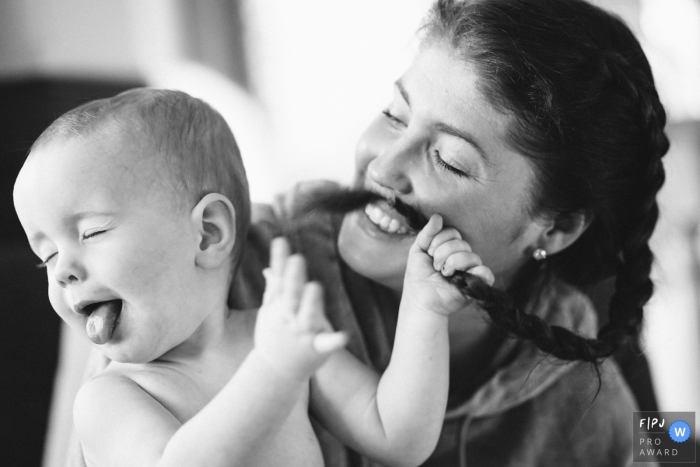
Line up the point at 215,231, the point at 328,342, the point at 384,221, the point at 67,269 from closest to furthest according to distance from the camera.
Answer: the point at 328,342, the point at 67,269, the point at 215,231, the point at 384,221

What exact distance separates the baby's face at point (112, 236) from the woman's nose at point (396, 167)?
27 cm

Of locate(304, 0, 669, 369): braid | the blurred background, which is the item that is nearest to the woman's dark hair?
locate(304, 0, 669, 369): braid

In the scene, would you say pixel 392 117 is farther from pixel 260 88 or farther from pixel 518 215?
pixel 260 88

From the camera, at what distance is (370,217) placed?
935 millimetres

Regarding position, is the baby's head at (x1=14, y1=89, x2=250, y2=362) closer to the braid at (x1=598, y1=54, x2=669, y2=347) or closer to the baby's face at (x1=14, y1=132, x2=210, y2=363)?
the baby's face at (x1=14, y1=132, x2=210, y2=363)

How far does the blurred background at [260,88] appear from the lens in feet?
3.50

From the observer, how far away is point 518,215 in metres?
0.94

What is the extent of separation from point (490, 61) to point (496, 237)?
0.26 meters

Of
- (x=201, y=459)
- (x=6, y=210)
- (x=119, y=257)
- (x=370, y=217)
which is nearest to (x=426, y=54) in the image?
(x=370, y=217)

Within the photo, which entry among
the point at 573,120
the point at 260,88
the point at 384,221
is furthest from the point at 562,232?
the point at 260,88

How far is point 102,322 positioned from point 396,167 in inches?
16.9

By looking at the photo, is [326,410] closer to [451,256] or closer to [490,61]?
[451,256]

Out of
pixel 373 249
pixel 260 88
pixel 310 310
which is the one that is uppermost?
pixel 310 310

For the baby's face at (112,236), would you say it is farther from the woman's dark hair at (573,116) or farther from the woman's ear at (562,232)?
the woman's ear at (562,232)
